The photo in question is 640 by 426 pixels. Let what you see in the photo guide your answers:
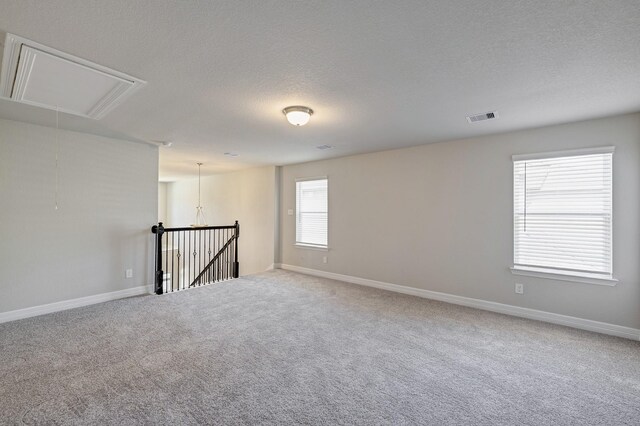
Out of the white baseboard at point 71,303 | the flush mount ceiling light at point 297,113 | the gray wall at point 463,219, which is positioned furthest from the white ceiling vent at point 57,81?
the gray wall at point 463,219

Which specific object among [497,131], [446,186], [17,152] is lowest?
[446,186]

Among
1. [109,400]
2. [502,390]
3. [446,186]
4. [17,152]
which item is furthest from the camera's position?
Result: [446,186]

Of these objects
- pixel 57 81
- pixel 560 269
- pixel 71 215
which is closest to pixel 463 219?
pixel 560 269

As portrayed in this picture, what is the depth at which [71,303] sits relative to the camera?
405 cm

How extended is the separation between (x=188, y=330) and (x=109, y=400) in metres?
1.24

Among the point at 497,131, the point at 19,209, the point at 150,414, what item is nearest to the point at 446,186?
the point at 497,131

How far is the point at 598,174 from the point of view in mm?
3371

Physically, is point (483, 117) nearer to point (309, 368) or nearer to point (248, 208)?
point (309, 368)

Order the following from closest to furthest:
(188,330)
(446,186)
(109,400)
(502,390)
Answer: (109,400) → (502,390) → (188,330) → (446,186)

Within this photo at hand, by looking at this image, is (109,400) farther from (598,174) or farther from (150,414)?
(598,174)

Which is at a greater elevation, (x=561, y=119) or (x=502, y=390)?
(x=561, y=119)

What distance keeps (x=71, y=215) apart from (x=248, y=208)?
12.2 ft

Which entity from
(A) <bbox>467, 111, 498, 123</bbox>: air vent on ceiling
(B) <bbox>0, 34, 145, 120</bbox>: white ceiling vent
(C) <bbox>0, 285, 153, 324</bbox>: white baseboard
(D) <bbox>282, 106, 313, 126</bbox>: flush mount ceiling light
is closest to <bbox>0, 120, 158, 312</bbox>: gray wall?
(C) <bbox>0, 285, 153, 324</bbox>: white baseboard

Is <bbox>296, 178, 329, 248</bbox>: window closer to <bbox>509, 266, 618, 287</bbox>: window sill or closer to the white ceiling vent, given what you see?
<bbox>509, 266, 618, 287</bbox>: window sill
